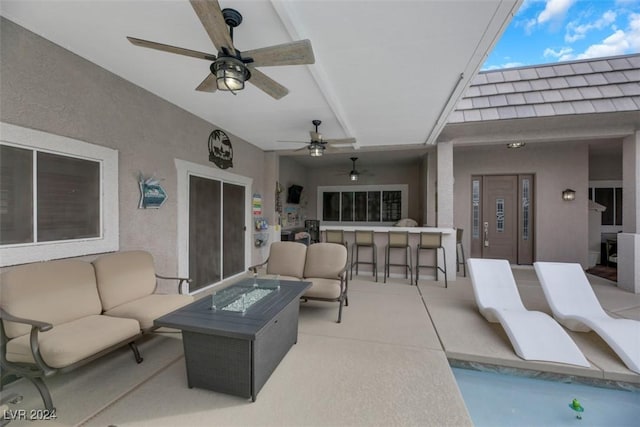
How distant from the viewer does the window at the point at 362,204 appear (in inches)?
333

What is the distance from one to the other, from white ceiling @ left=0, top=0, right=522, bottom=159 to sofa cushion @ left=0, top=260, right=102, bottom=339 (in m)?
1.97

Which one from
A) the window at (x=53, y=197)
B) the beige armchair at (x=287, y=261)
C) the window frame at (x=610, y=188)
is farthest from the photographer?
the window frame at (x=610, y=188)

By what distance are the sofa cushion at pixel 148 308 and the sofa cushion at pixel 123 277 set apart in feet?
0.29

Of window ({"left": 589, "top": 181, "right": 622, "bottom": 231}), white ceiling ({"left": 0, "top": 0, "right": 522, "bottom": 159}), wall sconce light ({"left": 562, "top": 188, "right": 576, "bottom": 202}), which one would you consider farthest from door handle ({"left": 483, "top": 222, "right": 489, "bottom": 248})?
white ceiling ({"left": 0, "top": 0, "right": 522, "bottom": 159})

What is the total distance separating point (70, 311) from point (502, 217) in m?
7.63

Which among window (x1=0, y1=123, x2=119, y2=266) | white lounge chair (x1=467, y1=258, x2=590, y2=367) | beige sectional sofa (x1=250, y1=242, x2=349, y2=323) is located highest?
window (x1=0, y1=123, x2=119, y2=266)

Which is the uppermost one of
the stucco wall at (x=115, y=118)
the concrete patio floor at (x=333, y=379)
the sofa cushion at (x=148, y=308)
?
the stucco wall at (x=115, y=118)

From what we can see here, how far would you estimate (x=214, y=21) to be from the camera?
5.05 feet

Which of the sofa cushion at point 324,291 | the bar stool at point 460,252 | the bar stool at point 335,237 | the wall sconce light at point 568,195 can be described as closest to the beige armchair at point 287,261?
the sofa cushion at point 324,291

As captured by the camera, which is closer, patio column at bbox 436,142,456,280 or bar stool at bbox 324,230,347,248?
patio column at bbox 436,142,456,280

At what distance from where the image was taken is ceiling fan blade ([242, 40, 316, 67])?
1.73 meters

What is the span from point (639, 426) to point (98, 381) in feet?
13.3

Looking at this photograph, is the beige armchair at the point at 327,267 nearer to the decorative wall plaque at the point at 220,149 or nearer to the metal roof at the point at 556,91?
the decorative wall plaque at the point at 220,149

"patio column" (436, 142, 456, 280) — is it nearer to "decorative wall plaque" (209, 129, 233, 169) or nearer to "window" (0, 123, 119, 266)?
"decorative wall plaque" (209, 129, 233, 169)
